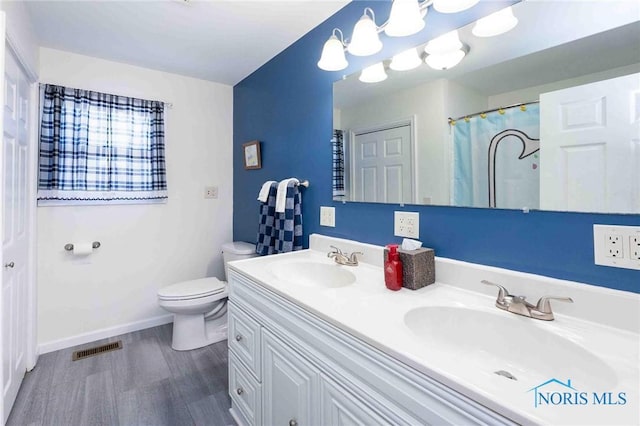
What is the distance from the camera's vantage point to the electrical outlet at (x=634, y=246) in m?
0.78

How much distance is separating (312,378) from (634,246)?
0.96 meters

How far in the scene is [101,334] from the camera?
2.34m

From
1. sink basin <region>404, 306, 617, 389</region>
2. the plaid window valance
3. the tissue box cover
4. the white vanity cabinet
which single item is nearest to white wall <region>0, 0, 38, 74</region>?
the plaid window valance

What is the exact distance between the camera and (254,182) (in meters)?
2.56

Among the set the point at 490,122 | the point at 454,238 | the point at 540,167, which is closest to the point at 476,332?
the point at 454,238

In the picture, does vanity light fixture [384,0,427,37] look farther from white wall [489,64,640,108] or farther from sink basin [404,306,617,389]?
sink basin [404,306,617,389]

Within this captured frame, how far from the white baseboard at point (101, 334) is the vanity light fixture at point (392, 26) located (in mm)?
2411

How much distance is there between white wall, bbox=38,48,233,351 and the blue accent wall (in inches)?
9.3

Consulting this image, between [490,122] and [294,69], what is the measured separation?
140 cm

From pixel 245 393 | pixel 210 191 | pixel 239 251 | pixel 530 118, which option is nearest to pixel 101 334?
pixel 239 251

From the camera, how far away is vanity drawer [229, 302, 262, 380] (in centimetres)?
126

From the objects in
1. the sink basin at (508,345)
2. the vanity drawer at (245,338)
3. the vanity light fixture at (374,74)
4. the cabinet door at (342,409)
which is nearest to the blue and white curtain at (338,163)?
the vanity light fixture at (374,74)

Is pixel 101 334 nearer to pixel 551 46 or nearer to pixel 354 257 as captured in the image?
pixel 354 257

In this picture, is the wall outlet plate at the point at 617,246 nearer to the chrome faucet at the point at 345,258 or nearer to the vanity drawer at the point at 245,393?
the chrome faucet at the point at 345,258
